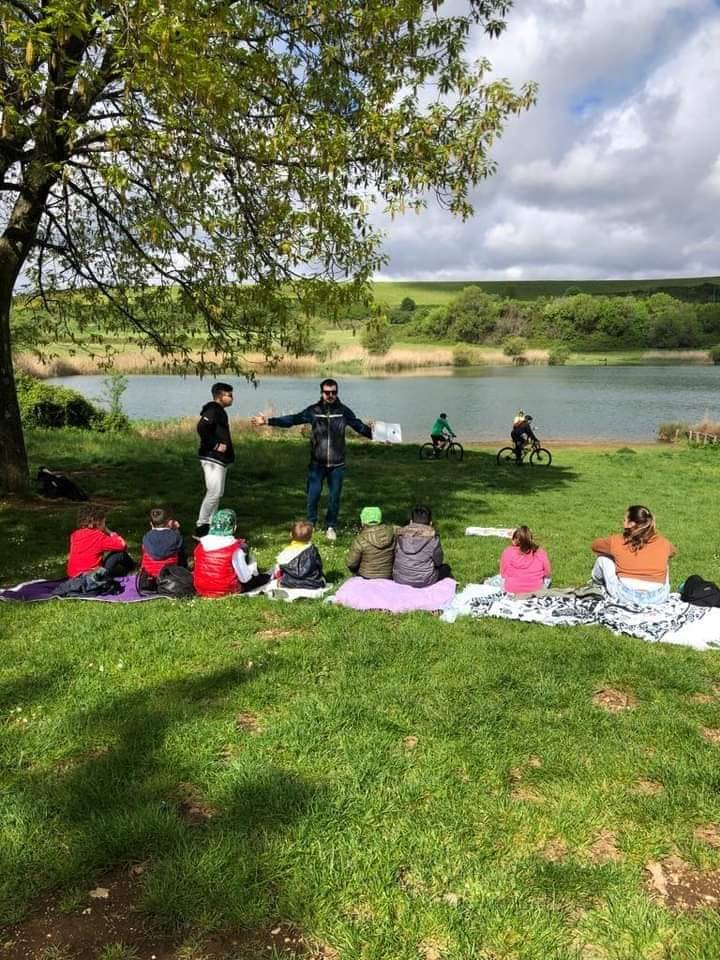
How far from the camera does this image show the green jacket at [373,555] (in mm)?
7188

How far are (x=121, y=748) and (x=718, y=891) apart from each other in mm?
3237

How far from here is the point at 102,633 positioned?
5.55 m

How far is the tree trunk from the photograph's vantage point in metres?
10.2

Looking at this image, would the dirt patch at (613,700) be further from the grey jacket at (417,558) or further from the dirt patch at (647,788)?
the grey jacket at (417,558)

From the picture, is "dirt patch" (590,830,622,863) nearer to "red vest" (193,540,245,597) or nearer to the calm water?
"red vest" (193,540,245,597)

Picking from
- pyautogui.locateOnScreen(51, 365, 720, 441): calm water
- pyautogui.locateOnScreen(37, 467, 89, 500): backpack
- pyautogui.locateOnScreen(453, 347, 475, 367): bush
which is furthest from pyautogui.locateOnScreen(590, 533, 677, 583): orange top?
pyautogui.locateOnScreen(453, 347, 475, 367): bush

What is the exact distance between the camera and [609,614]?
251 inches

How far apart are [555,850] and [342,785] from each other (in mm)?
1143

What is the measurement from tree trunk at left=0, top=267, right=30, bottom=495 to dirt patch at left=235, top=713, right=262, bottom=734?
26.8ft

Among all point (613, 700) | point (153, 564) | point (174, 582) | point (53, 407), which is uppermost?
point (53, 407)

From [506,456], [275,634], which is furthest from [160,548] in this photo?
[506,456]

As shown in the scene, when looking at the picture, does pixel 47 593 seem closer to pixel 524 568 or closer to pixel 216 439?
pixel 216 439

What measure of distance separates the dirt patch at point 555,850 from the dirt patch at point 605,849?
131 millimetres

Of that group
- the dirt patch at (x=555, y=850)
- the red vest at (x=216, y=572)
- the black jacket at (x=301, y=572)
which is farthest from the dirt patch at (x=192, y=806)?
the black jacket at (x=301, y=572)
